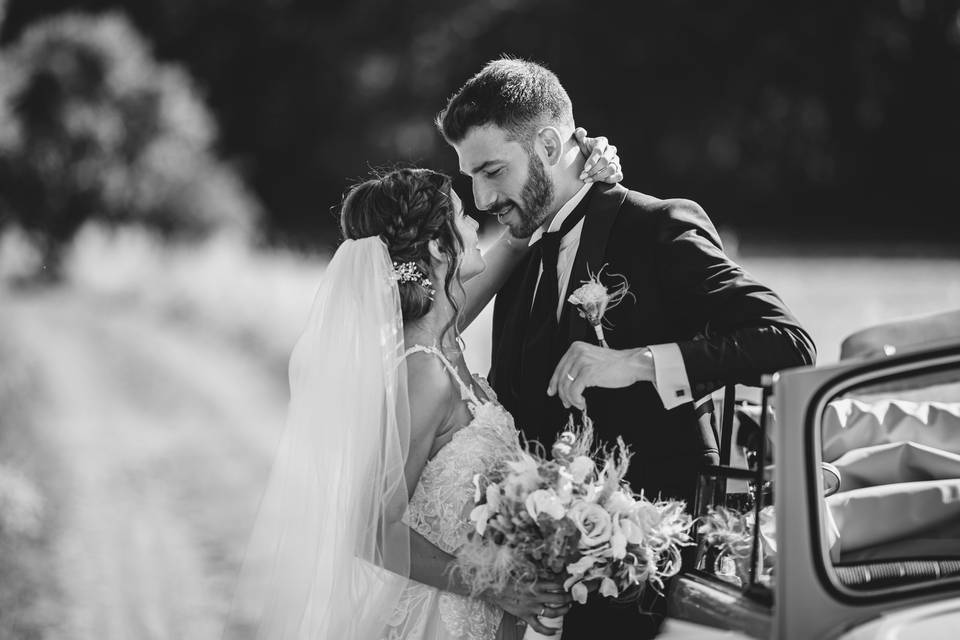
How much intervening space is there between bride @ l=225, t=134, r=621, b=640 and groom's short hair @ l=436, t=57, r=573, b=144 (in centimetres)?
29

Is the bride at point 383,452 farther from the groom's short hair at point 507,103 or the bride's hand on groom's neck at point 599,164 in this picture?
the bride's hand on groom's neck at point 599,164

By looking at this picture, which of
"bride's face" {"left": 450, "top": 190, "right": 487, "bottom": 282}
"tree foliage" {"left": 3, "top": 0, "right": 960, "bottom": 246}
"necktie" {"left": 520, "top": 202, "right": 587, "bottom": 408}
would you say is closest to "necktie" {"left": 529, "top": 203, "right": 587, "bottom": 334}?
"necktie" {"left": 520, "top": 202, "right": 587, "bottom": 408}

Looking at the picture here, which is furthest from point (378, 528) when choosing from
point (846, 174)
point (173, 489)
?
point (846, 174)

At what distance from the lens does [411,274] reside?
11.0 feet

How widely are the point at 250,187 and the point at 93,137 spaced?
1156 centimetres

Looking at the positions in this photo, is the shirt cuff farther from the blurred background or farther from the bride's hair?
the blurred background

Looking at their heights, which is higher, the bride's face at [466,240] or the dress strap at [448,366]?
the bride's face at [466,240]

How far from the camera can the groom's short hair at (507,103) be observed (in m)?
3.55

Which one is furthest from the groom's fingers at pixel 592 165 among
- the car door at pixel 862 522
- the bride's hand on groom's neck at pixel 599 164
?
the car door at pixel 862 522

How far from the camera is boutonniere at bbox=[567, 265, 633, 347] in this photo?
3283 mm

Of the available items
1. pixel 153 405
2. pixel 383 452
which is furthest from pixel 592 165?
pixel 153 405

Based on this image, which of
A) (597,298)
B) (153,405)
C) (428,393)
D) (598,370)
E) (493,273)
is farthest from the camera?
(153,405)

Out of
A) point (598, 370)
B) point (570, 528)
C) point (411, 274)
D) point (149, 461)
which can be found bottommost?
point (570, 528)

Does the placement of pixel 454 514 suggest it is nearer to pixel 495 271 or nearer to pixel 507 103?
pixel 495 271
